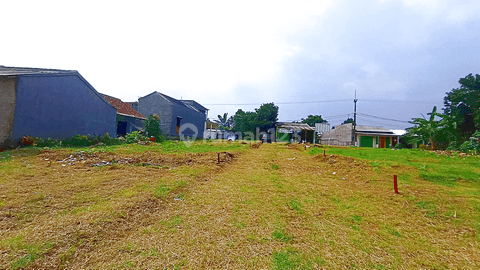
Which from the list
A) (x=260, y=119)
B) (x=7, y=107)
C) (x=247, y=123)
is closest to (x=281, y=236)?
(x=7, y=107)

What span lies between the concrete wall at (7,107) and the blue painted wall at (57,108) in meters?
0.18

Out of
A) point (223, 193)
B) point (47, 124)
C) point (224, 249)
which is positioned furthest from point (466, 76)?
point (47, 124)

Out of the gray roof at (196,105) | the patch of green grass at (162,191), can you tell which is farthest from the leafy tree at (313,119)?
the patch of green grass at (162,191)

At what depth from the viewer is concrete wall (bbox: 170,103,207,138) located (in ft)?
84.5

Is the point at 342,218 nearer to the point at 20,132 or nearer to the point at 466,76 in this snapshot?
the point at 20,132

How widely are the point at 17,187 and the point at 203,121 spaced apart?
28.2 meters

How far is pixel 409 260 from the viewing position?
3.23 meters

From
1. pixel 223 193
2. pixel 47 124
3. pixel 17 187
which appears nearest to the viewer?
pixel 17 187

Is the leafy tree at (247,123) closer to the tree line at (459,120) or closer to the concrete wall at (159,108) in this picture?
the concrete wall at (159,108)

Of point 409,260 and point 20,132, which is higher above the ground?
point 20,132

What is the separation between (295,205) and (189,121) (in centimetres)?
2544

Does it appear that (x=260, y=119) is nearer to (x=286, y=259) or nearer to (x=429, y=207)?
(x=429, y=207)

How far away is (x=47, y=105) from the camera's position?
Answer: 1313 centimetres

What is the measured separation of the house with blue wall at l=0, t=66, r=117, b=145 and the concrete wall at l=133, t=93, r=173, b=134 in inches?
306
